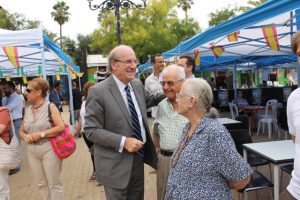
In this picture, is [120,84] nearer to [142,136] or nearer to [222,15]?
[142,136]

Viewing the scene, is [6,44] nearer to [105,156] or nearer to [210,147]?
[105,156]

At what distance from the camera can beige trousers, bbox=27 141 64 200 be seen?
11.7 feet

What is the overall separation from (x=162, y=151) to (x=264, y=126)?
27.2 ft

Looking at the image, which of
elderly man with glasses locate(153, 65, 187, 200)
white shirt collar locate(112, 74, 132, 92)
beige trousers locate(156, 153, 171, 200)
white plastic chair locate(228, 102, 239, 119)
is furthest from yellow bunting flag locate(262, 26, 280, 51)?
white plastic chair locate(228, 102, 239, 119)

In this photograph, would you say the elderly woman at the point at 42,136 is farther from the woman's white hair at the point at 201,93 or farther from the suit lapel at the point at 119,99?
the woman's white hair at the point at 201,93

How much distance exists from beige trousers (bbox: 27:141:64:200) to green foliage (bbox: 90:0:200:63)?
761 inches

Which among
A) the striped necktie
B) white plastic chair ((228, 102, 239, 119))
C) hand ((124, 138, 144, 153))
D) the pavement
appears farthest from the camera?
white plastic chair ((228, 102, 239, 119))

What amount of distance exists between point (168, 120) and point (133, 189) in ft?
2.16

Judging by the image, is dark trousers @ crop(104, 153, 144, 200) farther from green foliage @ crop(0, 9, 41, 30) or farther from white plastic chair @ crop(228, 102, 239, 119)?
green foliage @ crop(0, 9, 41, 30)

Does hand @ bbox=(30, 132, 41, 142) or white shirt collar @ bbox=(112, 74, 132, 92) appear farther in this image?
hand @ bbox=(30, 132, 41, 142)

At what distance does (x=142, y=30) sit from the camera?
74.0ft

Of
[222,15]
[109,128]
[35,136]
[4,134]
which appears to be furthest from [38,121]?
[222,15]

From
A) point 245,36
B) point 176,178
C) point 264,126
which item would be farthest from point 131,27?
point 176,178

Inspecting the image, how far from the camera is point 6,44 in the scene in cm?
479
